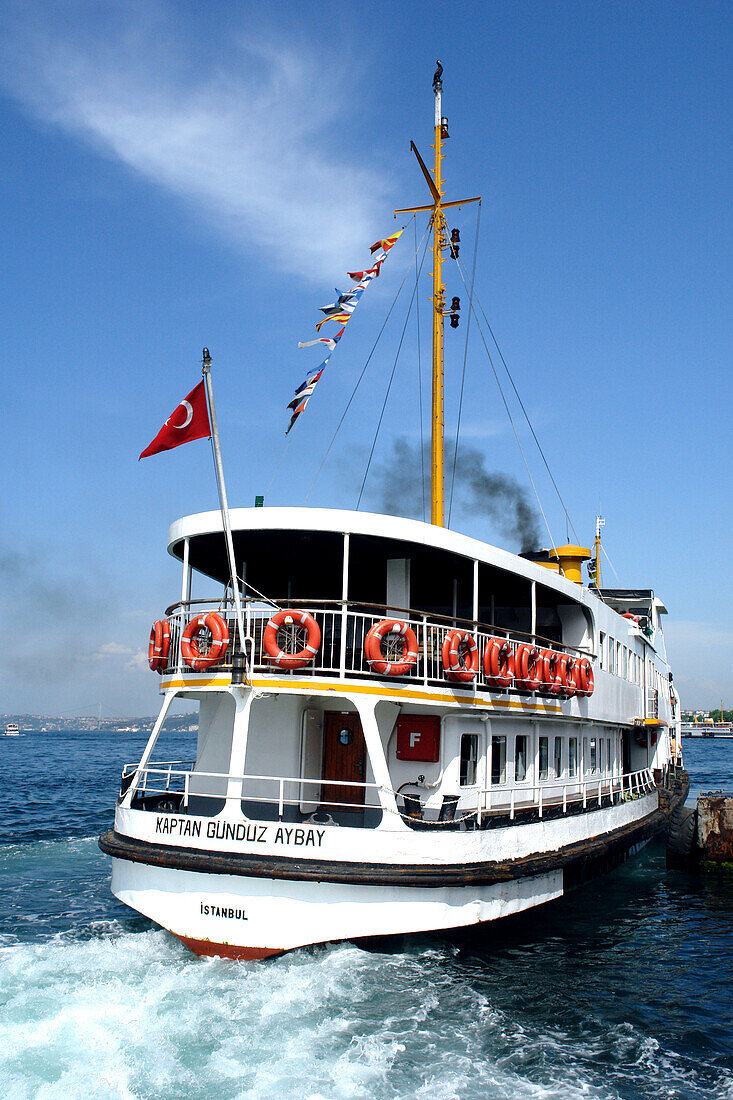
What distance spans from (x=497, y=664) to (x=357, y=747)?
2.66 metres

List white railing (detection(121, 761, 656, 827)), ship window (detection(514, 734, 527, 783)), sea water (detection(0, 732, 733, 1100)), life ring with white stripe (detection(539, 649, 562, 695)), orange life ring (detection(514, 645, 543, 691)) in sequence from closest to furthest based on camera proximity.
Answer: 1. sea water (detection(0, 732, 733, 1100))
2. white railing (detection(121, 761, 656, 827))
3. orange life ring (detection(514, 645, 543, 691))
4. life ring with white stripe (detection(539, 649, 562, 695))
5. ship window (detection(514, 734, 527, 783))

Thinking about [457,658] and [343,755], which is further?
[343,755]

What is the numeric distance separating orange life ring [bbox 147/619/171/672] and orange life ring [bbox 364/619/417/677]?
350 centimetres

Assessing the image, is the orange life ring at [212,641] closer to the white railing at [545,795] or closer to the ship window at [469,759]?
the white railing at [545,795]

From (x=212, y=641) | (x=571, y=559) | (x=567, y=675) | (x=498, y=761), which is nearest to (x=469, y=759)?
(x=498, y=761)

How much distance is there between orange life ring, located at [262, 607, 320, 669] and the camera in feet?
35.9

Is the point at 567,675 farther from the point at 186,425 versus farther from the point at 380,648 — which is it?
the point at 186,425

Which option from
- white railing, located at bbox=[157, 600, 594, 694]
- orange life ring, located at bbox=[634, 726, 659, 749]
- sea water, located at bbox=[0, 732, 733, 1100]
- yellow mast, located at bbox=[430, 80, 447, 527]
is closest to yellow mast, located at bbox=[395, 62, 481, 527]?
yellow mast, located at bbox=[430, 80, 447, 527]

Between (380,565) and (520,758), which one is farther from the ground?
(380,565)

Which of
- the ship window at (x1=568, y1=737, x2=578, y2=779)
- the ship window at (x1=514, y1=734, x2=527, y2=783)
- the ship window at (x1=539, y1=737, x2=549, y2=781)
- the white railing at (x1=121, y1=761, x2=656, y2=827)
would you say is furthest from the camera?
the ship window at (x1=568, y1=737, x2=578, y2=779)

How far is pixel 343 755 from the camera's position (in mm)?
13344

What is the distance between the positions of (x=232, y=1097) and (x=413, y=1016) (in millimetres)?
2503

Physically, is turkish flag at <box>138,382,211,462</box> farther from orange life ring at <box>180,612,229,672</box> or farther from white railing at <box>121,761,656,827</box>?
white railing at <box>121,761,656,827</box>

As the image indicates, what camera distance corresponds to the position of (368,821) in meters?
12.5
